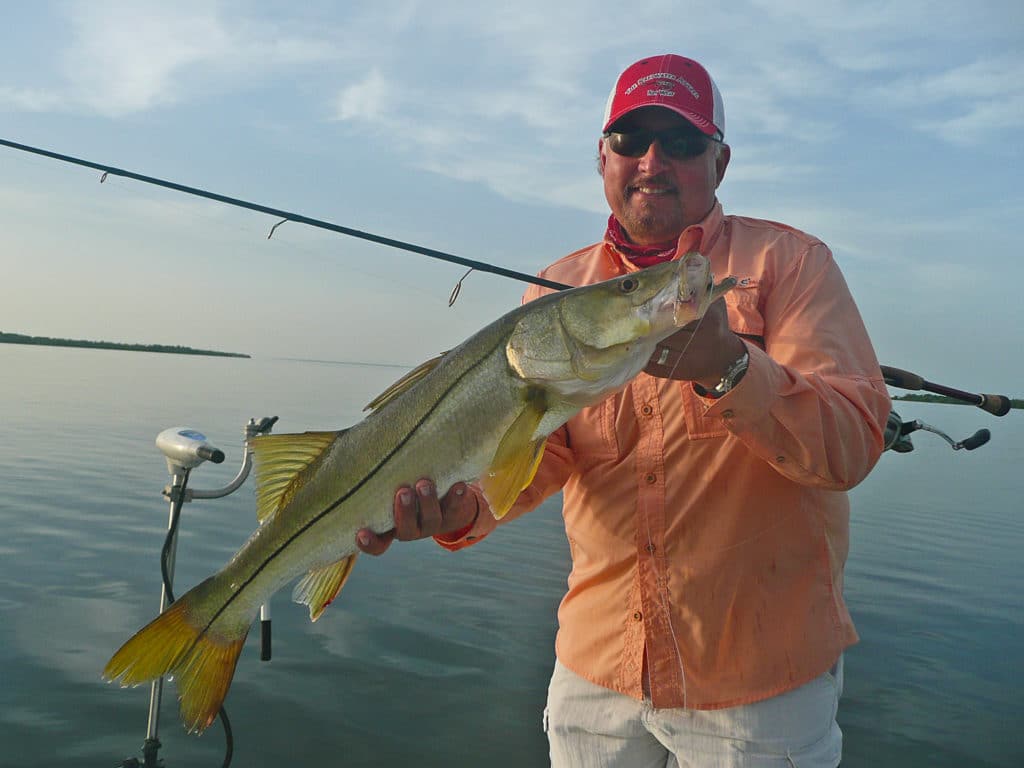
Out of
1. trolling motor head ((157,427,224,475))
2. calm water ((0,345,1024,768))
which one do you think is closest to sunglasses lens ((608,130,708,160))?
trolling motor head ((157,427,224,475))

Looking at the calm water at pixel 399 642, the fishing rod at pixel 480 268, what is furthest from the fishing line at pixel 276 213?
the calm water at pixel 399 642

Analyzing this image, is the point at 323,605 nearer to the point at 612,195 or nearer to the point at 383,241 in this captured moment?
the point at 612,195

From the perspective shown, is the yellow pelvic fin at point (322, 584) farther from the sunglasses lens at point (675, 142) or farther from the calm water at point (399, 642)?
the calm water at point (399, 642)

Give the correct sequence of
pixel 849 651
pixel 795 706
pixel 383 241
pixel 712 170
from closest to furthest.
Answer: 1. pixel 795 706
2. pixel 712 170
3. pixel 383 241
4. pixel 849 651

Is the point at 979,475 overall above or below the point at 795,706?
above

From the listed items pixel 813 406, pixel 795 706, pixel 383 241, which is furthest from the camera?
pixel 383 241

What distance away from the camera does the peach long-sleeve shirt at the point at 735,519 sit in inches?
102

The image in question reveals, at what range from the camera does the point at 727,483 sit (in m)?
2.73

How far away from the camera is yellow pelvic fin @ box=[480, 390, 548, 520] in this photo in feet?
8.20

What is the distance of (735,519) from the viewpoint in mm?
2695

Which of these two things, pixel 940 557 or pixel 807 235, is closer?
pixel 807 235

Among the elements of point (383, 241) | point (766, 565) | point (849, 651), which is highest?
point (383, 241)

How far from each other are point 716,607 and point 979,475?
23843 millimetres

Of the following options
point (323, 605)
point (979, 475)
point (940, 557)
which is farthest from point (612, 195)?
point (979, 475)
